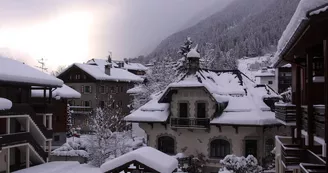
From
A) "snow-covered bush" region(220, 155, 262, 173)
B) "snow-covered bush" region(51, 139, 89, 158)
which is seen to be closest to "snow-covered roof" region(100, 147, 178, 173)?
"snow-covered bush" region(220, 155, 262, 173)

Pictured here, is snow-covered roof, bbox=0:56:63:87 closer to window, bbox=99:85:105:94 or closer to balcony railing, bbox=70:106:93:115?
balcony railing, bbox=70:106:93:115

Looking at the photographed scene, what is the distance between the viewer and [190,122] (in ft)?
95.5

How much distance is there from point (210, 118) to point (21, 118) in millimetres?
14917

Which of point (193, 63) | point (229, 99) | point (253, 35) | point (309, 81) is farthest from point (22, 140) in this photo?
point (253, 35)

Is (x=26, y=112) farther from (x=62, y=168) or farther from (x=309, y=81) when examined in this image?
(x=309, y=81)

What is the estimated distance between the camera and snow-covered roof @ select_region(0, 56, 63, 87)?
26047 mm

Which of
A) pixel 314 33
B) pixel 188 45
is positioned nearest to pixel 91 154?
pixel 314 33

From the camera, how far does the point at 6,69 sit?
2698 centimetres

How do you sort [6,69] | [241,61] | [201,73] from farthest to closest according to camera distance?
[241,61] < [201,73] < [6,69]

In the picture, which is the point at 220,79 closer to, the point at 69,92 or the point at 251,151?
the point at 251,151

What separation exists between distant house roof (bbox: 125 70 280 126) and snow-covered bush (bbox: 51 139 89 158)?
220 inches

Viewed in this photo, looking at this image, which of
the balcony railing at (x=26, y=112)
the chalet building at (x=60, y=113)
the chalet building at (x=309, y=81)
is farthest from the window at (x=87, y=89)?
the chalet building at (x=309, y=81)

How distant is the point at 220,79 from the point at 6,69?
55.0 feet

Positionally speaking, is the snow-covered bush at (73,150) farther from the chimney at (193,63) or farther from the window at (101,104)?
the window at (101,104)
